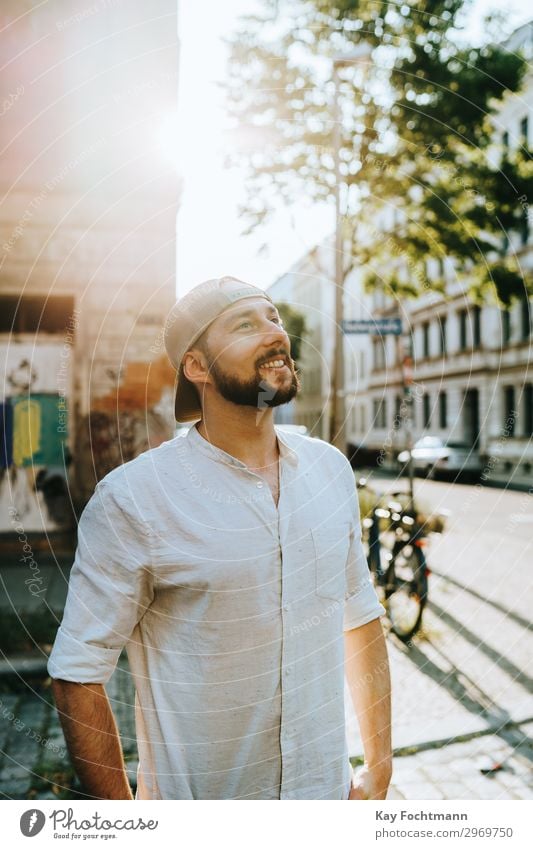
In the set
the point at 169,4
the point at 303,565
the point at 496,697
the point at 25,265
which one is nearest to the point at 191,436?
the point at 303,565

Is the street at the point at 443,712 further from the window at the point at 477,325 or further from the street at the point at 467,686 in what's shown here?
the window at the point at 477,325

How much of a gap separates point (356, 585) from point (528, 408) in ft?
72.6

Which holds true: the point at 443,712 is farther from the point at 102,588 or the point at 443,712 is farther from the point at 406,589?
the point at 102,588

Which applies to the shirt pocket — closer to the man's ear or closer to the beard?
the beard

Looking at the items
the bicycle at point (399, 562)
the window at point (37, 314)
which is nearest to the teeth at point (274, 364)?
the bicycle at point (399, 562)

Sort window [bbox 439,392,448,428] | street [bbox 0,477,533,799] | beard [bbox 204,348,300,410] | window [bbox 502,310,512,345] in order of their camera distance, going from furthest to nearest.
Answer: window [bbox 439,392,448,428] < window [bbox 502,310,512,345] < street [bbox 0,477,533,799] < beard [bbox 204,348,300,410]

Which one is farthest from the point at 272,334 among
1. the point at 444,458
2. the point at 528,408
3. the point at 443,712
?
the point at 528,408

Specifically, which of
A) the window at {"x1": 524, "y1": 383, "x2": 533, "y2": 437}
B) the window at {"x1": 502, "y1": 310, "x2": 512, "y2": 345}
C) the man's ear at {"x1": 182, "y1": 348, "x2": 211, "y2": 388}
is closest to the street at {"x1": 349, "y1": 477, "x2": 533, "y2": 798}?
the man's ear at {"x1": 182, "y1": 348, "x2": 211, "y2": 388}

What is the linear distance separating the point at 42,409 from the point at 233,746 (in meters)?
5.45

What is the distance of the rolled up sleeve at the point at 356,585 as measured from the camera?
5.81 ft

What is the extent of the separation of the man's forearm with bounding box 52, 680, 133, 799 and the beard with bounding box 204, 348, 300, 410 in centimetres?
63

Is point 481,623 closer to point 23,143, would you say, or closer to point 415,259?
point 415,259

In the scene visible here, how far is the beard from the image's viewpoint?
1.62 m
